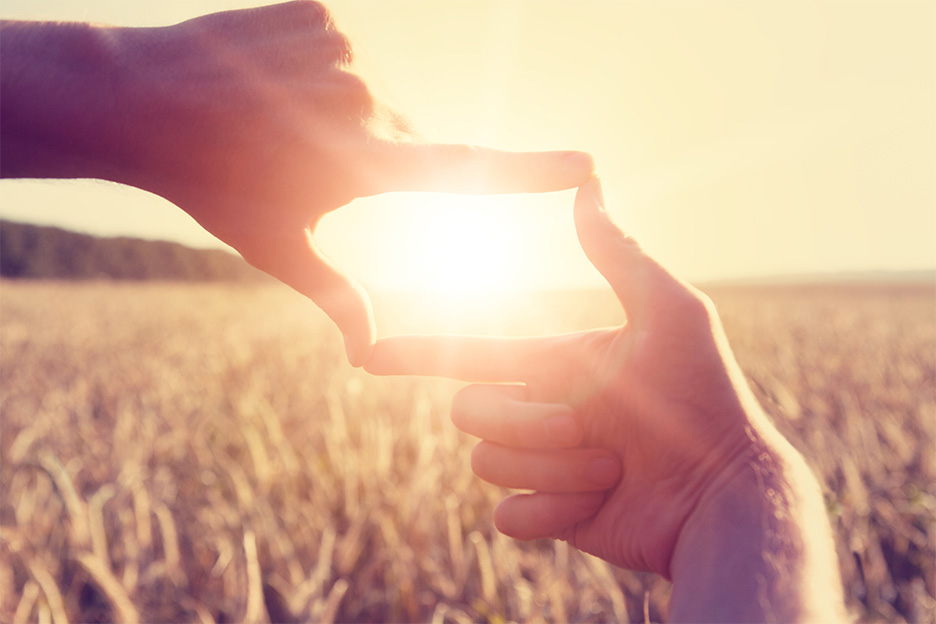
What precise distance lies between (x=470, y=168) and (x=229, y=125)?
16.7 inches

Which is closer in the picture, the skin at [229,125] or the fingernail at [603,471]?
the skin at [229,125]

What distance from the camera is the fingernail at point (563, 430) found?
116 cm

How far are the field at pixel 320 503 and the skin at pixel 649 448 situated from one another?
189mm

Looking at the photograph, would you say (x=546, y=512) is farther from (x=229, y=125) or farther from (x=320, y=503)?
(x=320, y=503)

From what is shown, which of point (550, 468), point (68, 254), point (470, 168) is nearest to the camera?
point (470, 168)

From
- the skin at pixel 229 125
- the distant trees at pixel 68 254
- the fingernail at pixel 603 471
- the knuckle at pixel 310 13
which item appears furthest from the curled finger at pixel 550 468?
the distant trees at pixel 68 254

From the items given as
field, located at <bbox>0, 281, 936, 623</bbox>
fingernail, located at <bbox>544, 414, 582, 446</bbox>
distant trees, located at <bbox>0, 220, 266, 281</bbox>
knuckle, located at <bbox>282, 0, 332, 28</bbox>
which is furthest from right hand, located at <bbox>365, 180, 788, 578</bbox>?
distant trees, located at <bbox>0, 220, 266, 281</bbox>

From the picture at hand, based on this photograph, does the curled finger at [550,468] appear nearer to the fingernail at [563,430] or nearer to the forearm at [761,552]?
the fingernail at [563,430]

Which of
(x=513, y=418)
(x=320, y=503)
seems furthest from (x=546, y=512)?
(x=320, y=503)

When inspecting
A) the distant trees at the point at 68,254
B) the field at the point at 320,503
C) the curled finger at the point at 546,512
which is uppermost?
the curled finger at the point at 546,512

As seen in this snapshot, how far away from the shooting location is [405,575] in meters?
1.99

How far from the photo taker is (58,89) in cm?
100

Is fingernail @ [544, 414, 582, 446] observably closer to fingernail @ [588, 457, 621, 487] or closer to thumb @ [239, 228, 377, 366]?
fingernail @ [588, 457, 621, 487]

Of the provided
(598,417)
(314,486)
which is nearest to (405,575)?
(314,486)
